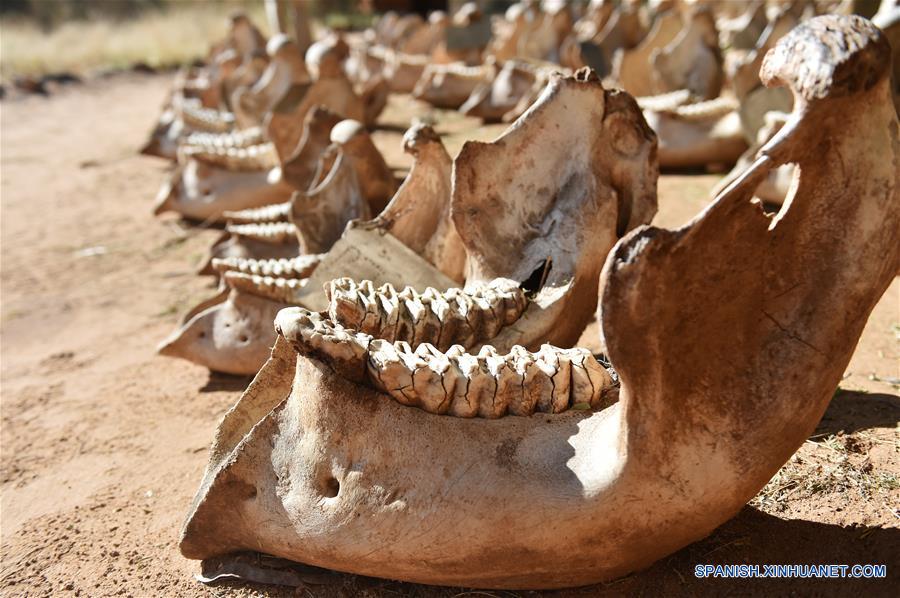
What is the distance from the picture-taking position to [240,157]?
17.4ft

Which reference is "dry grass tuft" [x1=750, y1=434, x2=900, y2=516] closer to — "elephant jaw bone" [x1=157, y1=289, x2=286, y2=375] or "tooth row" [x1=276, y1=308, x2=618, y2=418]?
"tooth row" [x1=276, y1=308, x2=618, y2=418]

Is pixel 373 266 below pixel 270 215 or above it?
above

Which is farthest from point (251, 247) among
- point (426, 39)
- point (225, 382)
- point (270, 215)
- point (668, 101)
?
point (426, 39)

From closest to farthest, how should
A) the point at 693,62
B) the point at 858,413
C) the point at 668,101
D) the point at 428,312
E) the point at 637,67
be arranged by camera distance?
the point at 428,312, the point at 858,413, the point at 668,101, the point at 693,62, the point at 637,67

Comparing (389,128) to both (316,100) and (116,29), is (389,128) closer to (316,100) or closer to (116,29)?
(316,100)

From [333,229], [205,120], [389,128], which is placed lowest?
[389,128]

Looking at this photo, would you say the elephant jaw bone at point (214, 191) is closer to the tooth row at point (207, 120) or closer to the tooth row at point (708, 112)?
the tooth row at point (207, 120)

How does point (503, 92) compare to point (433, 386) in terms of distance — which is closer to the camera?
point (433, 386)

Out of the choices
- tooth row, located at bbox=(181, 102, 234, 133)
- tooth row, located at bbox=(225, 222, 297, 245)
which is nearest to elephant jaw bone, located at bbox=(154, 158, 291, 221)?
tooth row, located at bbox=(225, 222, 297, 245)

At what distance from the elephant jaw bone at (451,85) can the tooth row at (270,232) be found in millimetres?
Answer: 4522

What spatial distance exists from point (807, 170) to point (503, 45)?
819 cm

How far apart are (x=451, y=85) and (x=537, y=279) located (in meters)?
5.96

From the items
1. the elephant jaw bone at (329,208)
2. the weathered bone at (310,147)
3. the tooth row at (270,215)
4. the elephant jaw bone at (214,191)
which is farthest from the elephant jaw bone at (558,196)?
the elephant jaw bone at (214,191)

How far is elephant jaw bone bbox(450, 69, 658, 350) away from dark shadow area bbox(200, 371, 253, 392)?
115 centimetres
